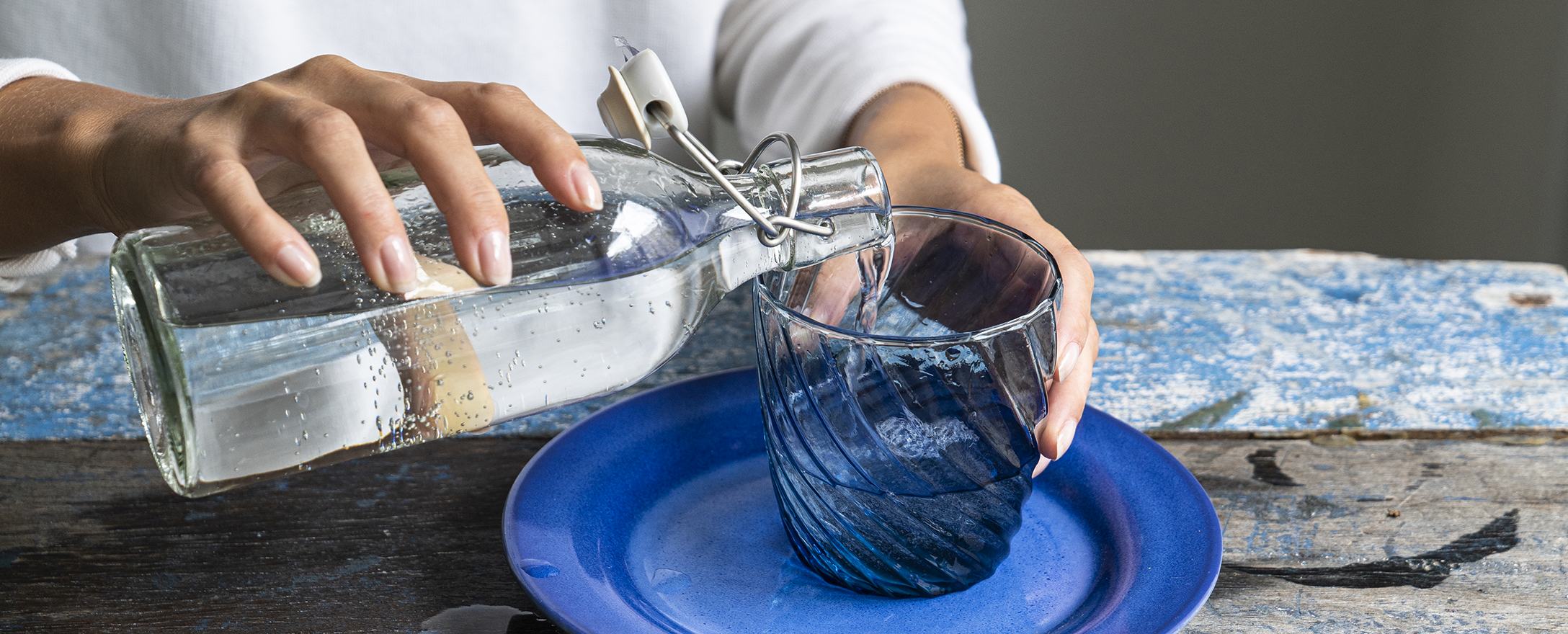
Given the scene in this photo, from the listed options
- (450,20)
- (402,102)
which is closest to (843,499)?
(402,102)

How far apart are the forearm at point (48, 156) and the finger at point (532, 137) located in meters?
0.15

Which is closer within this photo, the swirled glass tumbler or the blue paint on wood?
the swirled glass tumbler

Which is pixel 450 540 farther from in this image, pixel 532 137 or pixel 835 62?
pixel 835 62

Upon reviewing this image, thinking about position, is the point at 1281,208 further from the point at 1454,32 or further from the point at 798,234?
the point at 798,234

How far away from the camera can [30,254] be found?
1.68 ft

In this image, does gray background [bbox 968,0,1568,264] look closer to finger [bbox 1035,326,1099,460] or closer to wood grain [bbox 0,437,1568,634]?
wood grain [bbox 0,437,1568,634]

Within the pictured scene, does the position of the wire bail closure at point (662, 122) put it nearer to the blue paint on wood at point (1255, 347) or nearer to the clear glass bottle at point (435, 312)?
→ the clear glass bottle at point (435, 312)

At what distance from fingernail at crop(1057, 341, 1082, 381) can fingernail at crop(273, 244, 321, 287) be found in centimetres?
22

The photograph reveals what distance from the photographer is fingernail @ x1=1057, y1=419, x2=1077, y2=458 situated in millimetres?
355

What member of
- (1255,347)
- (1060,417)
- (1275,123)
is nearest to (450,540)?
(1060,417)

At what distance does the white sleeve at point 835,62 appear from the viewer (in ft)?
2.19

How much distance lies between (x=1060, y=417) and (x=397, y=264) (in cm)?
20

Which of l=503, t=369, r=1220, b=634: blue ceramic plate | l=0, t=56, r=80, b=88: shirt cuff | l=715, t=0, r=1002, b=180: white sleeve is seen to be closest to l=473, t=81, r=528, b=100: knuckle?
l=503, t=369, r=1220, b=634: blue ceramic plate

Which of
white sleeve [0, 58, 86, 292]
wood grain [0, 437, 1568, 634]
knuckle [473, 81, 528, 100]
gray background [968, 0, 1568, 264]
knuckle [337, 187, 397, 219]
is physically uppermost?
knuckle [473, 81, 528, 100]
